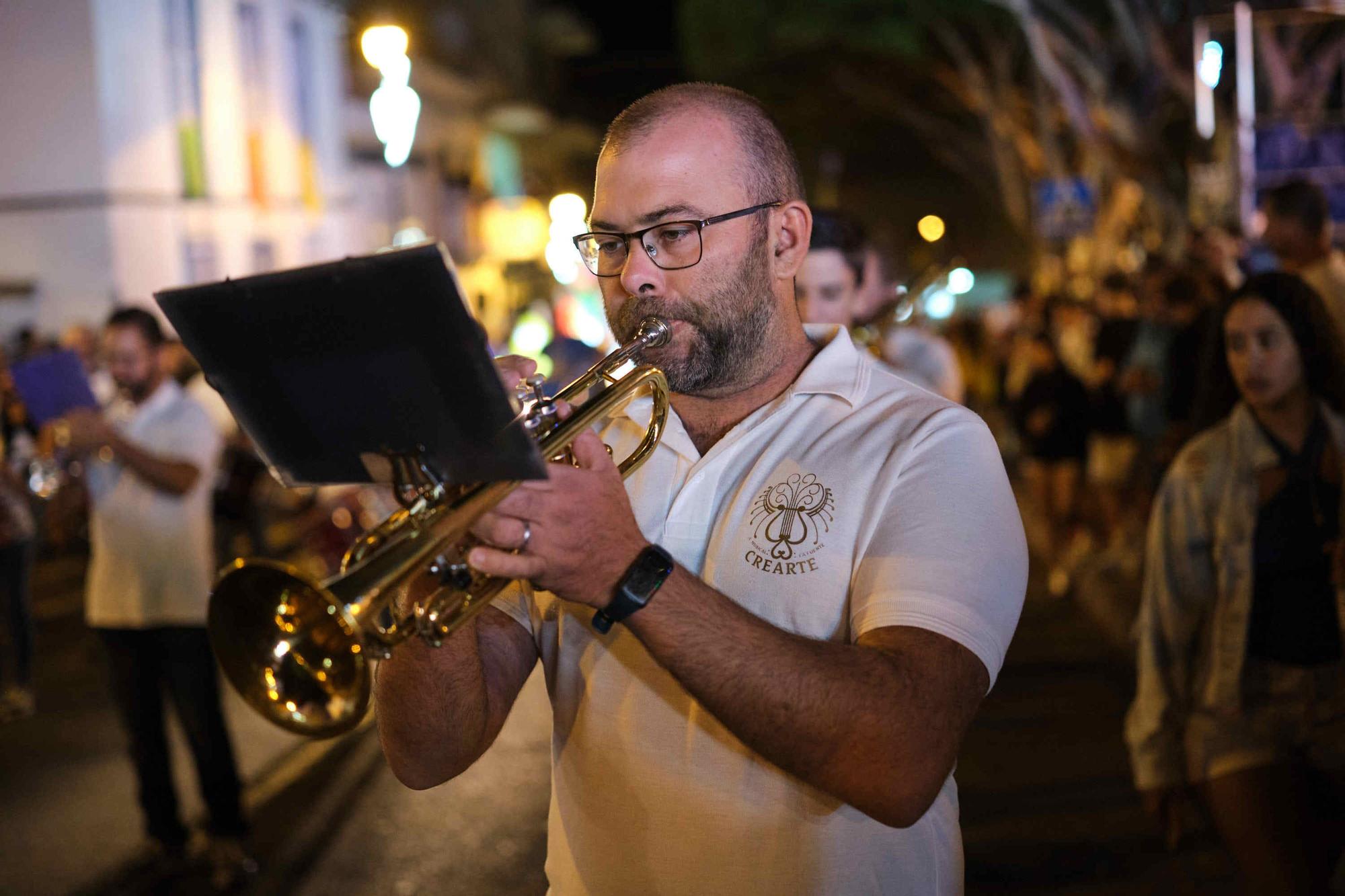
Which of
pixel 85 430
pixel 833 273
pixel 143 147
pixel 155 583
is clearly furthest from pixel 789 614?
pixel 143 147

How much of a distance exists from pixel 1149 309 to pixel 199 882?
6.92 metres

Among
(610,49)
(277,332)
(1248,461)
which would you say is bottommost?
(1248,461)

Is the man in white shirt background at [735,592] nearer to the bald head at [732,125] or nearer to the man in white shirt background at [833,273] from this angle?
the bald head at [732,125]

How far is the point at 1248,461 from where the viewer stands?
3619mm

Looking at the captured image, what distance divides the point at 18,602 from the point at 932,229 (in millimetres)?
5282

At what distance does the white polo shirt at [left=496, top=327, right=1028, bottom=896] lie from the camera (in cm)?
201

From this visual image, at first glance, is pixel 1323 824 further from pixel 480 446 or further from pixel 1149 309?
pixel 1149 309

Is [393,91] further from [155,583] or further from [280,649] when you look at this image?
[280,649]

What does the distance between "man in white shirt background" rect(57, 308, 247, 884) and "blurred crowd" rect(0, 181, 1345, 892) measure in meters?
0.01

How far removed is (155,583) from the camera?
201 inches

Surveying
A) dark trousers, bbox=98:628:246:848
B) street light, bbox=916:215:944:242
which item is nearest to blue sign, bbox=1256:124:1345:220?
street light, bbox=916:215:944:242

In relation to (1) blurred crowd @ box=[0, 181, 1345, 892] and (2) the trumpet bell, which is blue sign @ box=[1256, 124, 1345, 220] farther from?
(2) the trumpet bell

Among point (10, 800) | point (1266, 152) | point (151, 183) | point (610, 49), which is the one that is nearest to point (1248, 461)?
point (10, 800)

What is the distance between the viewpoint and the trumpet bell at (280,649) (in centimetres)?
182
